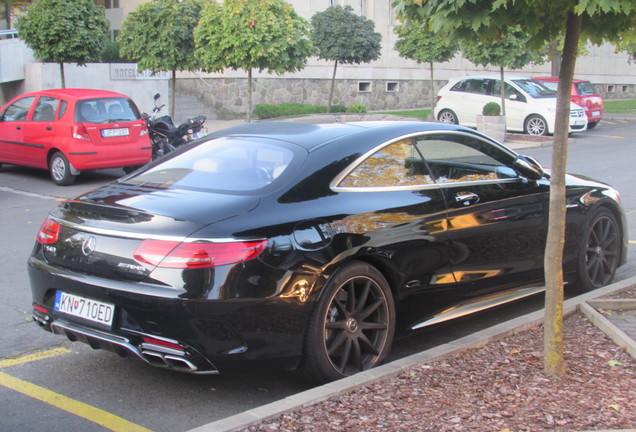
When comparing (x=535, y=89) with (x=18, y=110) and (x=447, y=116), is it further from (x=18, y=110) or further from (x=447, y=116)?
(x=18, y=110)

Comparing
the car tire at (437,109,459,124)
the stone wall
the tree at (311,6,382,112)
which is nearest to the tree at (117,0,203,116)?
the tree at (311,6,382,112)

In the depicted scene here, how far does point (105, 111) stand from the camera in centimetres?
1362

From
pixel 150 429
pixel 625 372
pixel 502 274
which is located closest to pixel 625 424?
pixel 625 372

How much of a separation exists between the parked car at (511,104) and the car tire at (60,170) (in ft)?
44.2

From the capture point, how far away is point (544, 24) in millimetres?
4445

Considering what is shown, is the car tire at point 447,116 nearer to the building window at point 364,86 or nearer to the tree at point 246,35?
the tree at point 246,35

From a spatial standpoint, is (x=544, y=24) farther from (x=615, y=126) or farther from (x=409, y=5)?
(x=615, y=126)

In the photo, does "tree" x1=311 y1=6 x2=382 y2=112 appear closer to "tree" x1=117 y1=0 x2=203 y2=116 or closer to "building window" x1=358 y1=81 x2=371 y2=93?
"building window" x1=358 y1=81 x2=371 y2=93

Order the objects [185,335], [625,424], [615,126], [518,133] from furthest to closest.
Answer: [615,126] < [518,133] < [185,335] < [625,424]

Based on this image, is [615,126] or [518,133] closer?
[518,133]

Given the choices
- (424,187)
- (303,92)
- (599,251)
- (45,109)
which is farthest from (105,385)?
(303,92)

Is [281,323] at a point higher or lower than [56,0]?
lower

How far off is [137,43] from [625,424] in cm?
1639

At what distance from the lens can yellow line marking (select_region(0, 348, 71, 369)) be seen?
5.08 m
